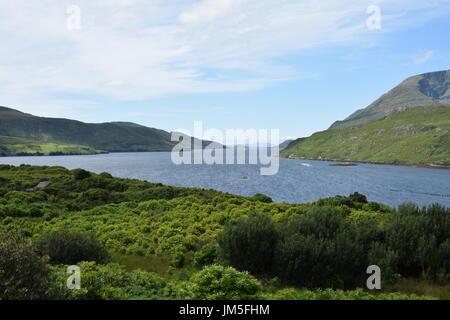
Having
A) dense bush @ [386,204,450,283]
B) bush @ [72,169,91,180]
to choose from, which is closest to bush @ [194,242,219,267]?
dense bush @ [386,204,450,283]

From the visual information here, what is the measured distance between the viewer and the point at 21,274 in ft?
28.4

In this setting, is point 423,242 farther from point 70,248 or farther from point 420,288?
point 70,248

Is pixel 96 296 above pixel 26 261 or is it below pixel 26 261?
below

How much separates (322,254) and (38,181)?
48224 mm

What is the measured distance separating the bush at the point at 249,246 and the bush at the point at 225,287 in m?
3.80

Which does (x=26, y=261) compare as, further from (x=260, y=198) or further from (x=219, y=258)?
(x=260, y=198)

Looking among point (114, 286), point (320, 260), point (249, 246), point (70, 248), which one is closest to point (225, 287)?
point (114, 286)

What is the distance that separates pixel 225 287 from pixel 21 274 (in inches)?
232
